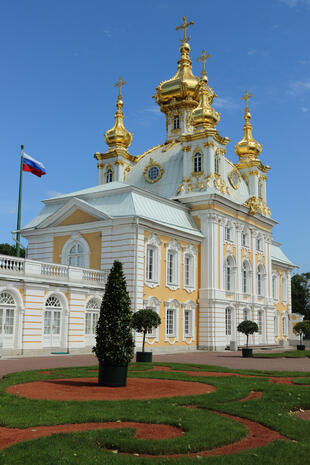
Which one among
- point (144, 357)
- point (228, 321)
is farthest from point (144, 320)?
point (228, 321)

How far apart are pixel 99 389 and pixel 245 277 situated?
29.4 metres

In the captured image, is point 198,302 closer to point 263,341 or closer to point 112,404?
point 263,341

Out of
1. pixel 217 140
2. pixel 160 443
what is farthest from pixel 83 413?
pixel 217 140

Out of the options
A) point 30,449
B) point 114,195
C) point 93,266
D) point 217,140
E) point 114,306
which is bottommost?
point 30,449

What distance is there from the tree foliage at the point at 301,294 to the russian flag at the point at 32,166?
1979 inches

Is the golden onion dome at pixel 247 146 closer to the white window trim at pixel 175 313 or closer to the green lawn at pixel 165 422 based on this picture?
the white window trim at pixel 175 313

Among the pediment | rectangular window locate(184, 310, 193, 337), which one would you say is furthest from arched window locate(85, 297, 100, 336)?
rectangular window locate(184, 310, 193, 337)

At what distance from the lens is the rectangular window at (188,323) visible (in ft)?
111

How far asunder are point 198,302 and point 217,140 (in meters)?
12.4

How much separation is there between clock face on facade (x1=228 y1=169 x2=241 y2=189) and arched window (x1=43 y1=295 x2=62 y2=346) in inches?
808

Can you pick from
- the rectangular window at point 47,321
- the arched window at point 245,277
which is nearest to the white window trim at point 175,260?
the arched window at point 245,277

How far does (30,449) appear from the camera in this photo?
21.6ft

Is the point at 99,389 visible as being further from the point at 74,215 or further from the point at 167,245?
the point at 74,215

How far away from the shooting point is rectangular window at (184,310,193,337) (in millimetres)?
33781
